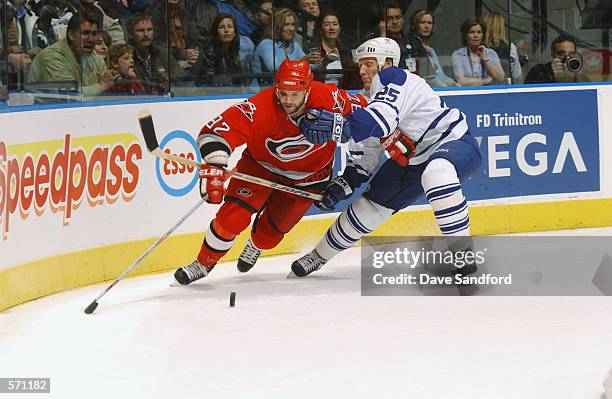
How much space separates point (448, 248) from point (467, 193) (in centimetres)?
174

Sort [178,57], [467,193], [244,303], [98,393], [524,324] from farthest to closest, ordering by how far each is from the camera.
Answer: [467,193]
[178,57]
[244,303]
[524,324]
[98,393]

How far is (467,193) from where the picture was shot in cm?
728

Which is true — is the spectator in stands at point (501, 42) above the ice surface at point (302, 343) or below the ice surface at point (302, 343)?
above

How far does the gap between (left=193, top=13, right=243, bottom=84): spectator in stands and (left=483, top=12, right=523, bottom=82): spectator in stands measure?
5.40 ft

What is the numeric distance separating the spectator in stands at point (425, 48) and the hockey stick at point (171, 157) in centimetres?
195

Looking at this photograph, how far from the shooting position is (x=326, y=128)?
5.38 m

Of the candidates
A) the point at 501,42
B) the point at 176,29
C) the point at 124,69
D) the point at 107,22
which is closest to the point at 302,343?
the point at 124,69

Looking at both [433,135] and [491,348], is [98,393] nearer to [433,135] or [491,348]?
[491,348]

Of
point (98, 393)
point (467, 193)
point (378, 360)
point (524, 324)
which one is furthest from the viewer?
point (467, 193)

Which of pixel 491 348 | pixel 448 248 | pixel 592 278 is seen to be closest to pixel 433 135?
pixel 448 248

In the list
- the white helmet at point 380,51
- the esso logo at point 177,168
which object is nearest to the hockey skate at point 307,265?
the esso logo at point 177,168

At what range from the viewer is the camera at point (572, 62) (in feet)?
25.4

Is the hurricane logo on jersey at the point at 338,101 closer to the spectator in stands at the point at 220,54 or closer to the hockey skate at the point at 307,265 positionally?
the hockey skate at the point at 307,265

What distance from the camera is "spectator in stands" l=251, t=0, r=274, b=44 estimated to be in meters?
7.09
